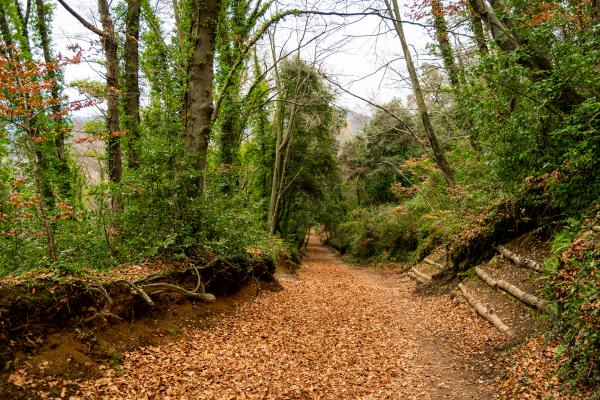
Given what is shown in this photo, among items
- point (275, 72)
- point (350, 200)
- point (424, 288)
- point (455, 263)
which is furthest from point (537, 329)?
point (350, 200)

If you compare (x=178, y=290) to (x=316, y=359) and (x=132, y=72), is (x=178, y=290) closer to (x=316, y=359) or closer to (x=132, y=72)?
(x=316, y=359)

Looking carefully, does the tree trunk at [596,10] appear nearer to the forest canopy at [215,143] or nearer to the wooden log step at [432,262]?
the forest canopy at [215,143]

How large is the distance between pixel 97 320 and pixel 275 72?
60.5 ft

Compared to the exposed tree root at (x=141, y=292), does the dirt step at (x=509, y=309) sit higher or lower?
lower

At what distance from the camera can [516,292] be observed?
7.24 meters

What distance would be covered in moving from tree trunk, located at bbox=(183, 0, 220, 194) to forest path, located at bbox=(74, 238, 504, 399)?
380 centimetres

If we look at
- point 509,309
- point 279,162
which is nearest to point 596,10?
point 509,309

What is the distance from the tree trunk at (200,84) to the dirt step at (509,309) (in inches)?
269

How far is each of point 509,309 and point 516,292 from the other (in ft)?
1.21

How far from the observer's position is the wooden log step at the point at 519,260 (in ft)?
24.2

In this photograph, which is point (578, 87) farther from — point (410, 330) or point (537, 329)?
point (410, 330)

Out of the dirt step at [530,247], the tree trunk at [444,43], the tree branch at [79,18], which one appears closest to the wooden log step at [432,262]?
the dirt step at [530,247]

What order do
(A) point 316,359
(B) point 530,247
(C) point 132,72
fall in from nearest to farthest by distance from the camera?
1. (A) point 316,359
2. (B) point 530,247
3. (C) point 132,72

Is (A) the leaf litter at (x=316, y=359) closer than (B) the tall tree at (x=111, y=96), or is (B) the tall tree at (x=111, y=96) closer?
(A) the leaf litter at (x=316, y=359)
